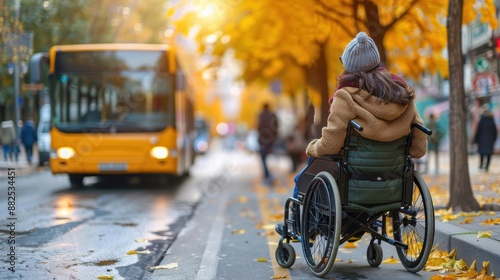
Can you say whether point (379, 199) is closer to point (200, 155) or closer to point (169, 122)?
point (169, 122)

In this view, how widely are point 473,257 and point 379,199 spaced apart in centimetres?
93

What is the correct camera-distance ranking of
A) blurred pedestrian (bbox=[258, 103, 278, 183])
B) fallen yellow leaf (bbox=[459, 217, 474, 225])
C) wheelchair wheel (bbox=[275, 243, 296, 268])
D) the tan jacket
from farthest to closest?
blurred pedestrian (bbox=[258, 103, 278, 183]), fallen yellow leaf (bbox=[459, 217, 474, 225]), wheelchair wheel (bbox=[275, 243, 296, 268]), the tan jacket

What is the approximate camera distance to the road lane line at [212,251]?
598 centimetres

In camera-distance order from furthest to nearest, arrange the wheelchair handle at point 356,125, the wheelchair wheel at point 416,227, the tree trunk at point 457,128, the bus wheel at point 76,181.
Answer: the bus wheel at point 76,181
the tree trunk at point 457,128
the wheelchair wheel at point 416,227
the wheelchair handle at point 356,125

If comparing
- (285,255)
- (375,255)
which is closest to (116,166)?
(285,255)

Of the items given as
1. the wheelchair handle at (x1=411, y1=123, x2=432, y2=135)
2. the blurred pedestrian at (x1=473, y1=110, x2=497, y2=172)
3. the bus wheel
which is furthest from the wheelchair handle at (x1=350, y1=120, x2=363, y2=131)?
the blurred pedestrian at (x1=473, y1=110, x2=497, y2=172)

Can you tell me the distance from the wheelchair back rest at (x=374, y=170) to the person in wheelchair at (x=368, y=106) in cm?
8

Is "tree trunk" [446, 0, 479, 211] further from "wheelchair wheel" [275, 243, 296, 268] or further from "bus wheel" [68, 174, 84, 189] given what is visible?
"bus wheel" [68, 174, 84, 189]

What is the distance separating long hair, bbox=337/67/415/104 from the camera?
17.9ft

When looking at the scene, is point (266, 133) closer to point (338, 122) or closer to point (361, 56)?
point (361, 56)

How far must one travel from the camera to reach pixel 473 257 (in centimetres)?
581

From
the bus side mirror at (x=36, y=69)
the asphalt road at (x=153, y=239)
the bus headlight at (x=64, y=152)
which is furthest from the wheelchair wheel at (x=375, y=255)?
the bus headlight at (x=64, y=152)

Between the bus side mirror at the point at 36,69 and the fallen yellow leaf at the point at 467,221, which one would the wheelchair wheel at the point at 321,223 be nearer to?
the fallen yellow leaf at the point at 467,221

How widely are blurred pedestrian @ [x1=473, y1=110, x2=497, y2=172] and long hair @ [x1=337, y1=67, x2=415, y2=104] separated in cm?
1591
